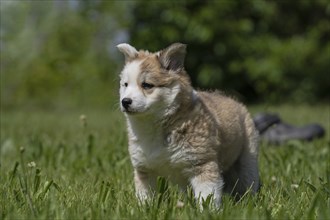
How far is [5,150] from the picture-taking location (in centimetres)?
627

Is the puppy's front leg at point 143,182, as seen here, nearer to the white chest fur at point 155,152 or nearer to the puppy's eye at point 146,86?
the white chest fur at point 155,152

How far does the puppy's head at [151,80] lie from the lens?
12.4 feet

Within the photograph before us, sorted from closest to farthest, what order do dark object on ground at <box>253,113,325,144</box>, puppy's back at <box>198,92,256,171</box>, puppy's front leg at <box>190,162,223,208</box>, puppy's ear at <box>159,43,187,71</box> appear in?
puppy's front leg at <box>190,162,223,208</box>, puppy's ear at <box>159,43,187,71</box>, puppy's back at <box>198,92,256,171</box>, dark object on ground at <box>253,113,325,144</box>

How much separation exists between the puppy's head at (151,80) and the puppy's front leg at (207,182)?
0.41 metres

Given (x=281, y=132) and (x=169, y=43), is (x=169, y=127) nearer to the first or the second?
(x=281, y=132)

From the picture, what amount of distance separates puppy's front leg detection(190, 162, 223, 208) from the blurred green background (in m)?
10.6

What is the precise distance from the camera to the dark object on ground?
6.60 metres

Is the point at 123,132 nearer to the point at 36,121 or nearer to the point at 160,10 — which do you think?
the point at 36,121

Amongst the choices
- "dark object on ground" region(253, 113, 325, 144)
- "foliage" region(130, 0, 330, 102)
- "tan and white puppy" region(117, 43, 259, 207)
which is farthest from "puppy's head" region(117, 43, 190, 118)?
"foliage" region(130, 0, 330, 102)

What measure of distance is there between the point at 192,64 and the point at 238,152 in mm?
10639

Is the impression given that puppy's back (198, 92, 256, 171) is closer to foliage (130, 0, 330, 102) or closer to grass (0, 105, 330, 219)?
grass (0, 105, 330, 219)

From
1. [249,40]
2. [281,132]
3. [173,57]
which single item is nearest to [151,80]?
[173,57]

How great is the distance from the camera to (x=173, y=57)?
13.0 ft

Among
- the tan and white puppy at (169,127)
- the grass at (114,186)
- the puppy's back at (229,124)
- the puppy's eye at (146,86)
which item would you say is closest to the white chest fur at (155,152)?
the tan and white puppy at (169,127)
